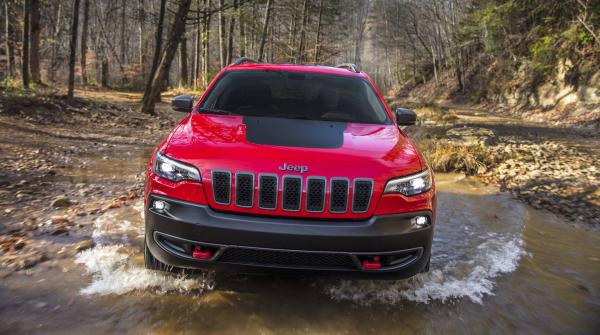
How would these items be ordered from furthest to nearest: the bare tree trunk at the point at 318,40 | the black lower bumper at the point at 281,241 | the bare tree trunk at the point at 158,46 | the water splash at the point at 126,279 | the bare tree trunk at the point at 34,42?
1. the bare tree trunk at the point at 318,40
2. the bare tree trunk at the point at 34,42
3. the bare tree trunk at the point at 158,46
4. the water splash at the point at 126,279
5. the black lower bumper at the point at 281,241

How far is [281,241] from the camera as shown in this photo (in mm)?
2588

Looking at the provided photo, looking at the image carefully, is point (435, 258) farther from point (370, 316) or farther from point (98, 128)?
point (98, 128)

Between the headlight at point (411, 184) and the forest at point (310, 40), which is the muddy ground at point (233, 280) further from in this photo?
the forest at point (310, 40)

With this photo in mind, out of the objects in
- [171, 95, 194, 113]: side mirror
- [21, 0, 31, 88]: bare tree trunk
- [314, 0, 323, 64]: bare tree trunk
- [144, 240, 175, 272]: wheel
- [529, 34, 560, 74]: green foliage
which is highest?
[314, 0, 323, 64]: bare tree trunk

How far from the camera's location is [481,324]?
9.90ft

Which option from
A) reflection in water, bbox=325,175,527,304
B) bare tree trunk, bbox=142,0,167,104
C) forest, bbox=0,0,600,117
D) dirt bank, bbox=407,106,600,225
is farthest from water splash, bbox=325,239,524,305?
bare tree trunk, bbox=142,0,167,104

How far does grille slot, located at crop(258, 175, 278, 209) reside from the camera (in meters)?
2.66

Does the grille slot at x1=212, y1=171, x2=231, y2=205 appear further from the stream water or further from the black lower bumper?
the stream water

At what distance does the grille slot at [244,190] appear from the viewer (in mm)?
2666

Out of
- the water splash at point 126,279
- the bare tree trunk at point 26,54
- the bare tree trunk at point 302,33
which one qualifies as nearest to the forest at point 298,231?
the water splash at point 126,279

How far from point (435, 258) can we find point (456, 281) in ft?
1.61

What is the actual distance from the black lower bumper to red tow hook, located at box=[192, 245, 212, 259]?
0.02 metres

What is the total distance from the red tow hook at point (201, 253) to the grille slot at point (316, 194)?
0.68 m

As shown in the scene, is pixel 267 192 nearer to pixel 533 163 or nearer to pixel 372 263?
pixel 372 263
